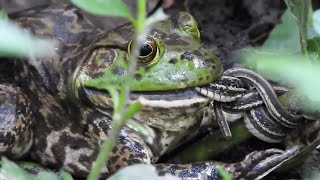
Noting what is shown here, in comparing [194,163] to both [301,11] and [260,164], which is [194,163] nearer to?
[260,164]

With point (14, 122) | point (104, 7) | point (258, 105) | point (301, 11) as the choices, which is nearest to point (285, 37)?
point (258, 105)

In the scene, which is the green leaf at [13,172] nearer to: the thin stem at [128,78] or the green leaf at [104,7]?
the thin stem at [128,78]

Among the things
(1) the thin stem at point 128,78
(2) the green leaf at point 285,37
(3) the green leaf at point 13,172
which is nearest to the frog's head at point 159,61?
(2) the green leaf at point 285,37

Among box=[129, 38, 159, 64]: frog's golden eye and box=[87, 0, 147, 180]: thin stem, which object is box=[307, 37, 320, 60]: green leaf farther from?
box=[87, 0, 147, 180]: thin stem

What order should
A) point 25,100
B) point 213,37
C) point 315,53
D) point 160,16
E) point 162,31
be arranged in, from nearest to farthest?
point 160,16, point 315,53, point 162,31, point 25,100, point 213,37

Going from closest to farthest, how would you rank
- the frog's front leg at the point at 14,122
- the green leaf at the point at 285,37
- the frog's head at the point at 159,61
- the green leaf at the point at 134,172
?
1. the green leaf at the point at 134,172
2. the frog's head at the point at 159,61
3. the frog's front leg at the point at 14,122
4. the green leaf at the point at 285,37

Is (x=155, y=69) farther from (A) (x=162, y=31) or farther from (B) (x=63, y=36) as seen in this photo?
(B) (x=63, y=36)

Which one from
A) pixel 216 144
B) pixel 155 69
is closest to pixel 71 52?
pixel 155 69
